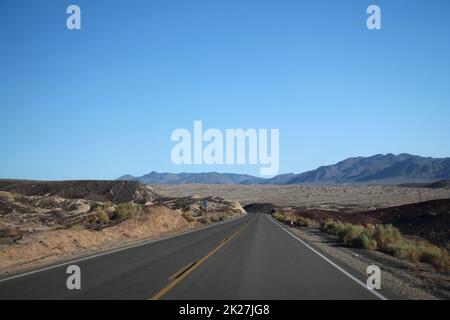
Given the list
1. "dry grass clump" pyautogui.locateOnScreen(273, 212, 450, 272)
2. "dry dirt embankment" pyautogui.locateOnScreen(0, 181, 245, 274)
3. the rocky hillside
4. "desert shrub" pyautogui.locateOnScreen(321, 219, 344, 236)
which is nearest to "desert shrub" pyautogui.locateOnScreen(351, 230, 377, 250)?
"dry grass clump" pyautogui.locateOnScreen(273, 212, 450, 272)

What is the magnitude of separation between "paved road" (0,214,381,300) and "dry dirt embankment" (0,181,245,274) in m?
3.46

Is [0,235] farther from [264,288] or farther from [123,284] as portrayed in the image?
[264,288]

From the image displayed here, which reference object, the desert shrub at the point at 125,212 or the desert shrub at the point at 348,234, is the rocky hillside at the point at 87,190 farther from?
the desert shrub at the point at 348,234

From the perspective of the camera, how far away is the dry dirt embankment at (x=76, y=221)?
2212cm

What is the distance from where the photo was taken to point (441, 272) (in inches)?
689

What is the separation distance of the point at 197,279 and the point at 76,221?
34413mm

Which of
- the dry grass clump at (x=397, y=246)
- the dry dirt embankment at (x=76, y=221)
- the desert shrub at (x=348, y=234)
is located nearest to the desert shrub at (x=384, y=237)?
the dry grass clump at (x=397, y=246)

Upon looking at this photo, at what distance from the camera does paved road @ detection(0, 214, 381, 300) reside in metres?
11.1

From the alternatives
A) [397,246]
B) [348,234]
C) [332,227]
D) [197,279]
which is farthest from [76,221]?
[197,279]

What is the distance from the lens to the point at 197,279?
43.1 feet

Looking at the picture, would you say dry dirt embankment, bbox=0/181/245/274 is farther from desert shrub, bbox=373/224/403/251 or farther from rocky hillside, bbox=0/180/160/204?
desert shrub, bbox=373/224/403/251

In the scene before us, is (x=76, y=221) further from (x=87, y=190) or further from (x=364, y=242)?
(x=87, y=190)
